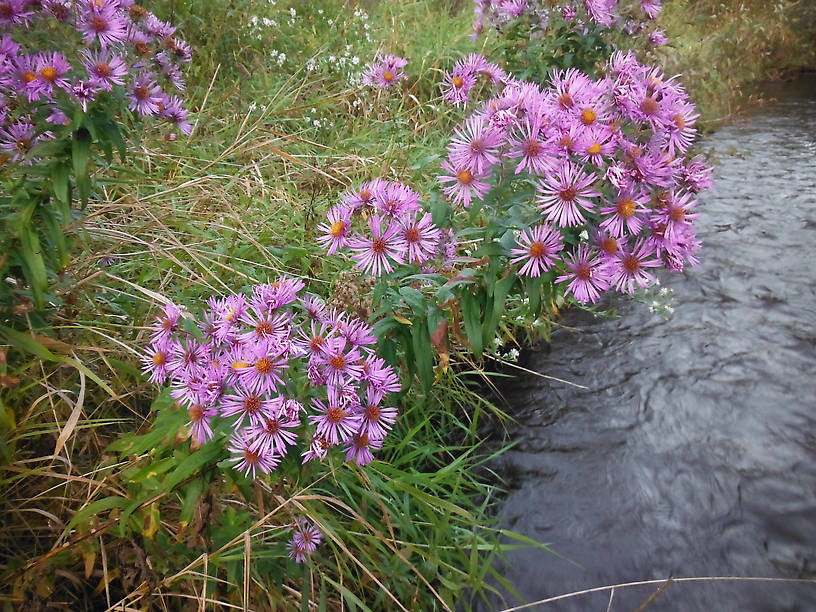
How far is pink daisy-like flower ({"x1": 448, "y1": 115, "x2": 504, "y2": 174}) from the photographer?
1.26 metres

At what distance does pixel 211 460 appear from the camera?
4.21 feet

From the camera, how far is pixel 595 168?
1282mm

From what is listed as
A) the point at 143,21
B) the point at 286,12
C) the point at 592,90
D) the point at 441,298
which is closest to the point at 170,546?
the point at 441,298

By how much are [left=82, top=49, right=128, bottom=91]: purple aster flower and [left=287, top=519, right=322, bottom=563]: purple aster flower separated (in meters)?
1.18

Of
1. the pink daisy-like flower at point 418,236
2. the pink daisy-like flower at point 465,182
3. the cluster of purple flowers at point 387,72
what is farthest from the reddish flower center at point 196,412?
the cluster of purple flowers at point 387,72

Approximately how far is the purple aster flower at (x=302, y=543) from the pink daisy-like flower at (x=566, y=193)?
37.5 inches

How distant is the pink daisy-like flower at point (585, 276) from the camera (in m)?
1.25

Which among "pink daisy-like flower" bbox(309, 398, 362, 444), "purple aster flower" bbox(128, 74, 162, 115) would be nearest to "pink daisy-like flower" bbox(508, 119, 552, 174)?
"pink daisy-like flower" bbox(309, 398, 362, 444)

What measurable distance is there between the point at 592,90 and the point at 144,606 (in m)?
1.50

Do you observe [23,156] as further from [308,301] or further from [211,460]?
[211,460]

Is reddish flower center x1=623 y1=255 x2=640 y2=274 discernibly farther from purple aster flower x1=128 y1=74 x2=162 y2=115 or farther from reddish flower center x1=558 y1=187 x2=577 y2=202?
purple aster flower x1=128 y1=74 x2=162 y2=115

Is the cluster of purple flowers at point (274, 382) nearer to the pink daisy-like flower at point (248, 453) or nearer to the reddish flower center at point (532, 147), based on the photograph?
the pink daisy-like flower at point (248, 453)

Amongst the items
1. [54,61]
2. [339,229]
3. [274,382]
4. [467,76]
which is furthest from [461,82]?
[274,382]

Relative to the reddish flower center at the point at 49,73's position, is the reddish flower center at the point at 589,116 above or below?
below
